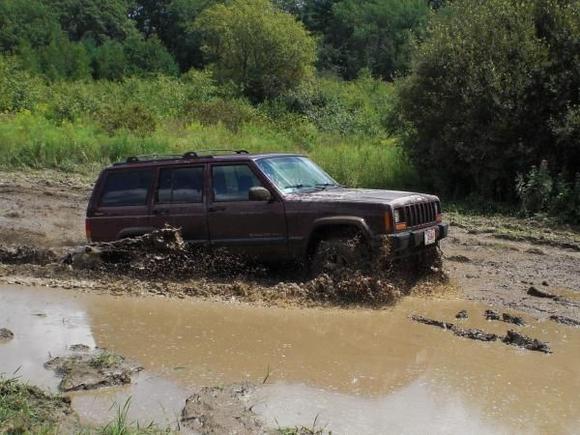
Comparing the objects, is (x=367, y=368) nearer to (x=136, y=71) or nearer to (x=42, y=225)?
(x=42, y=225)

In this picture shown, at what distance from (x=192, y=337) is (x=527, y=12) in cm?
1159

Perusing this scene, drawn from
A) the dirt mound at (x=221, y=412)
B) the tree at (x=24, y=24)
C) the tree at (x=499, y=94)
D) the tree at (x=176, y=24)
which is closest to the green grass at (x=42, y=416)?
the dirt mound at (x=221, y=412)

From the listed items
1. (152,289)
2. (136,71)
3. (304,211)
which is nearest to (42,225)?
(152,289)

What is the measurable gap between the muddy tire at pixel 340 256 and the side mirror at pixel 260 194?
2.65ft

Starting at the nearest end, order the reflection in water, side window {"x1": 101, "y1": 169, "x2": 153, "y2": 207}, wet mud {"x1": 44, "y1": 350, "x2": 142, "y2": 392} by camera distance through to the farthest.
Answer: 1. the reflection in water
2. wet mud {"x1": 44, "y1": 350, "x2": 142, "y2": 392}
3. side window {"x1": 101, "y1": 169, "x2": 153, "y2": 207}

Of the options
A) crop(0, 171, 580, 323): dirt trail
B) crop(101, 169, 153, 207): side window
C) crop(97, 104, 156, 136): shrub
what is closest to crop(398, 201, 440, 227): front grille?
crop(0, 171, 580, 323): dirt trail

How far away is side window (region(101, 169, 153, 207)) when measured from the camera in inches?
364

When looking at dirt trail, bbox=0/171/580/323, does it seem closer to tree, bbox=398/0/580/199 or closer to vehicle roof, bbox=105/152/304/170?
vehicle roof, bbox=105/152/304/170

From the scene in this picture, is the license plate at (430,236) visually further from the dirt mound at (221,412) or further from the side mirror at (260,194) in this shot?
the dirt mound at (221,412)

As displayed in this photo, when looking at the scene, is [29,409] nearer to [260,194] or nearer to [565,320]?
[260,194]

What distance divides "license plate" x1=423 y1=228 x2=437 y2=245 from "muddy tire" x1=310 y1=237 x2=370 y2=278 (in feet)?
2.51

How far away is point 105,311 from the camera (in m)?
8.00

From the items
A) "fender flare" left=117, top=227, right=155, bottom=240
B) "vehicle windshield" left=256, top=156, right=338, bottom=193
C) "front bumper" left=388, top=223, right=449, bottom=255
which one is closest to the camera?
"front bumper" left=388, top=223, right=449, bottom=255

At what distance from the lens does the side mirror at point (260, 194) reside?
329 inches
